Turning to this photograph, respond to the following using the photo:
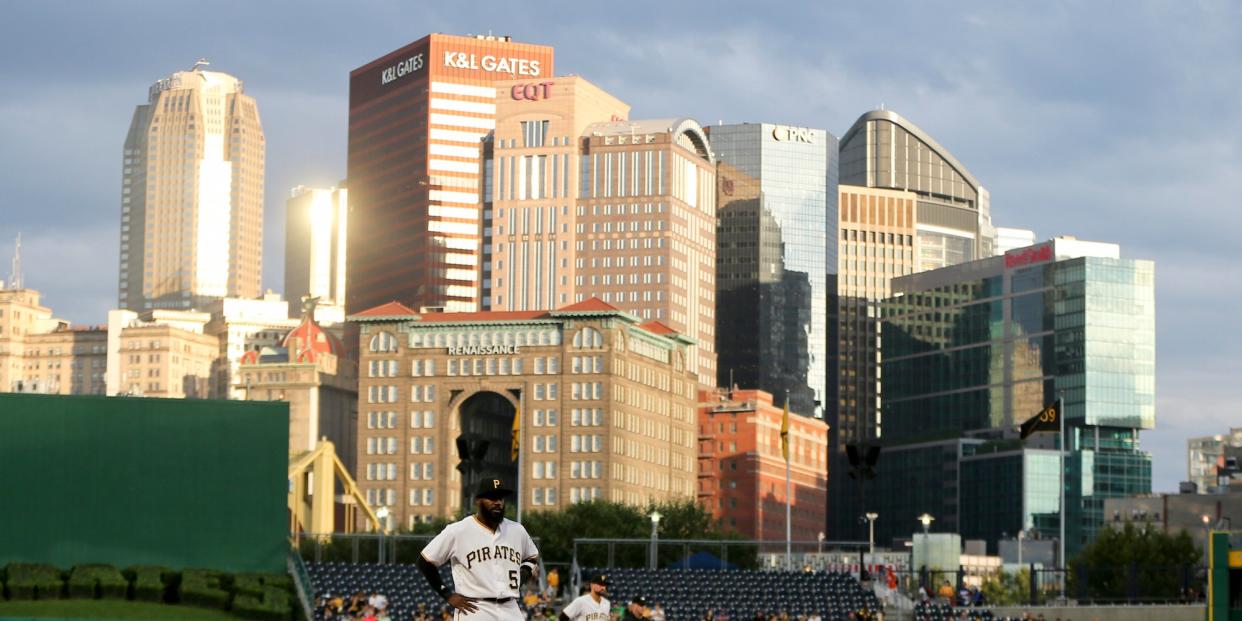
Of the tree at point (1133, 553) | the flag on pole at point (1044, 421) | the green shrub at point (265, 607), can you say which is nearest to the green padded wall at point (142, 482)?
the green shrub at point (265, 607)

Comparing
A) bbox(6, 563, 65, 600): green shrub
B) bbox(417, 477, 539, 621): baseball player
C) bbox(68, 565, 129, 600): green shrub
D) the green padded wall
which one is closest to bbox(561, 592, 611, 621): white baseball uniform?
bbox(417, 477, 539, 621): baseball player

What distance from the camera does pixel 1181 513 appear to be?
181 meters

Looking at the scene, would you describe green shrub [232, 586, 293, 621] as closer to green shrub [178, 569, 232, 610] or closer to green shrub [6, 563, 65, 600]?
green shrub [178, 569, 232, 610]

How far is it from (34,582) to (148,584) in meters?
3.55

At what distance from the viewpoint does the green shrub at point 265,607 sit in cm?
6488

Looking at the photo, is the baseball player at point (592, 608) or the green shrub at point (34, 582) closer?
the baseball player at point (592, 608)

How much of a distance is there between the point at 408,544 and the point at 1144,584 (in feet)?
182

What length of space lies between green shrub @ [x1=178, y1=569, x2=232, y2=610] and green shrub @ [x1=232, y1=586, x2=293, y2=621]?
0.53 metres

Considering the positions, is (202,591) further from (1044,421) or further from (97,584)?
(1044,421)

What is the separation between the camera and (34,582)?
65375 millimetres

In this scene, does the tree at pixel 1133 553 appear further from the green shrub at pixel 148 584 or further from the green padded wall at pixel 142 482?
the green shrub at pixel 148 584

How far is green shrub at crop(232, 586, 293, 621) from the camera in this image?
213 ft

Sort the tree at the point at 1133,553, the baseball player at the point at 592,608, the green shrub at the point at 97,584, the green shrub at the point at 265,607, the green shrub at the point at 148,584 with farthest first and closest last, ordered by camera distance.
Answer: the tree at the point at 1133,553 < the green shrub at the point at 148,584 < the green shrub at the point at 97,584 < the green shrub at the point at 265,607 < the baseball player at the point at 592,608

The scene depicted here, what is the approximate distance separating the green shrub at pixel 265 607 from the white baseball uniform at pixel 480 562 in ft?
144
